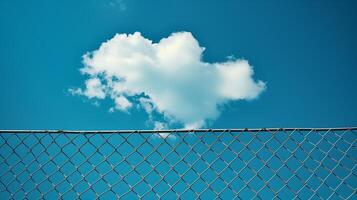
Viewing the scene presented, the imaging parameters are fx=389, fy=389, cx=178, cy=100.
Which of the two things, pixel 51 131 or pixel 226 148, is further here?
pixel 51 131

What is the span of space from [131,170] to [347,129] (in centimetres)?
149

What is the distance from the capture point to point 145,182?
105 inches

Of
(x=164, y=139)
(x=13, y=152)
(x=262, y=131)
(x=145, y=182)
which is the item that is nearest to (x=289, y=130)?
(x=262, y=131)

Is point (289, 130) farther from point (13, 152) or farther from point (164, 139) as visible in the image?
point (13, 152)

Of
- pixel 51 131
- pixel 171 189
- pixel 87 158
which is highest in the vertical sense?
pixel 51 131

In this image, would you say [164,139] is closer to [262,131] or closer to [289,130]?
[262,131]

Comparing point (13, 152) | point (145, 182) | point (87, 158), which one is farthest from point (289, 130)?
point (13, 152)

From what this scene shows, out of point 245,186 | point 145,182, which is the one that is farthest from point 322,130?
point 145,182

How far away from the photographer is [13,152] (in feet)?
9.60

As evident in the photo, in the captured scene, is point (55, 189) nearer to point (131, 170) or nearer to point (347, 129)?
point (131, 170)

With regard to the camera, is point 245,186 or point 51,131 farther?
point 51,131

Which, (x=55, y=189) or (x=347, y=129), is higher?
(x=347, y=129)

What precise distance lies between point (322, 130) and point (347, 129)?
0.16m

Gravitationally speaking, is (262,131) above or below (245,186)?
above
